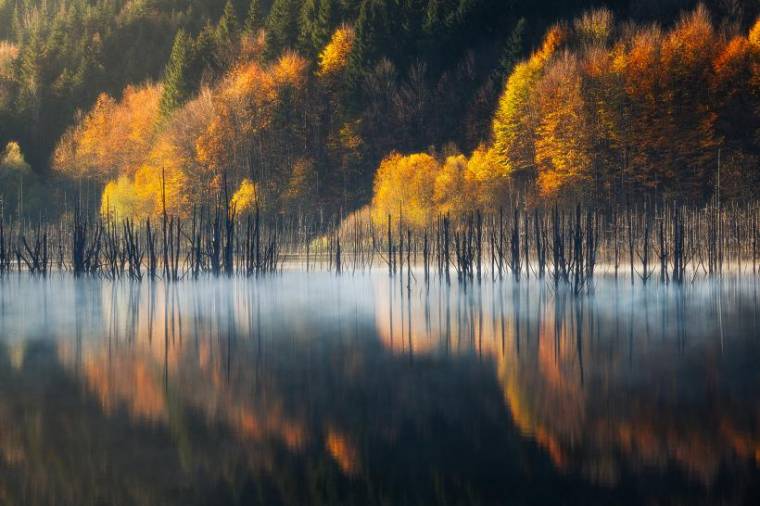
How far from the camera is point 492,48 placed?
239 feet

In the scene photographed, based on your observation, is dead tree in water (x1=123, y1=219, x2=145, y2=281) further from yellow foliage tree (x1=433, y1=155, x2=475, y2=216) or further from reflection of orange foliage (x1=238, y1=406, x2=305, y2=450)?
reflection of orange foliage (x1=238, y1=406, x2=305, y2=450)

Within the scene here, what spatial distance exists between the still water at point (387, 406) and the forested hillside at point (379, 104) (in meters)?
18.7

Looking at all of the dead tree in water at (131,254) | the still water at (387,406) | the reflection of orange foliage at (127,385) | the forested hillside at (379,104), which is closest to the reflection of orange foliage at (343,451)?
the still water at (387,406)

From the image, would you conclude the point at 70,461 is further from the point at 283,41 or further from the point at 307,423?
the point at 283,41

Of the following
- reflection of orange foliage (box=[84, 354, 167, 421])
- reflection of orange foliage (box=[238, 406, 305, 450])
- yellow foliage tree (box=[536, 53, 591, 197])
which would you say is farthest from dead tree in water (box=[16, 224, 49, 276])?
reflection of orange foliage (box=[238, 406, 305, 450])

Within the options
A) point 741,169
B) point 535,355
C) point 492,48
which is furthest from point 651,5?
point 535,355

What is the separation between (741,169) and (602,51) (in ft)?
35.2

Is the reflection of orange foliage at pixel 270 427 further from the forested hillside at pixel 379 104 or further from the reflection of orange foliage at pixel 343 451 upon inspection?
the forested hillside at pixel 379 104

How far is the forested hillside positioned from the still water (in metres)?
18.7

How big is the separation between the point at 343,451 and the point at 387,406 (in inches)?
98.0

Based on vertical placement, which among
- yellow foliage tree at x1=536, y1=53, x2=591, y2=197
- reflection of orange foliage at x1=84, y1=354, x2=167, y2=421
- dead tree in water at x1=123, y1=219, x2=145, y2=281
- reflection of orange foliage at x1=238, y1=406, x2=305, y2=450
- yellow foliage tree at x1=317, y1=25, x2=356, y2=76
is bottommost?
reflection of orange foliage at x1=238, y1=406, x2=305, y2=450

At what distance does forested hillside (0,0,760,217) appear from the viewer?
179 feet

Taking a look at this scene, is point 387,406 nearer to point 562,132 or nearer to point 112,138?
point 562,132

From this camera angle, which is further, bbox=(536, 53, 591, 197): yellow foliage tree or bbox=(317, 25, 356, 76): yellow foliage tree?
bbox=(317, 25, 356, 76): yellow foliage tree
